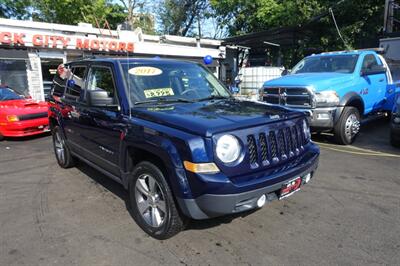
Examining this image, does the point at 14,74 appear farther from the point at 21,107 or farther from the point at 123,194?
the point at 123,194

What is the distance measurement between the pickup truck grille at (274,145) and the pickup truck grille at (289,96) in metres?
3.49

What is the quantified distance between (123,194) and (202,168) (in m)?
2.22

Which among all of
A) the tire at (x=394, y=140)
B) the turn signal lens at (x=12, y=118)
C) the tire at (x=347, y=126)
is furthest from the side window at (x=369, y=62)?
the turn signal lens at (x=12, y=118)

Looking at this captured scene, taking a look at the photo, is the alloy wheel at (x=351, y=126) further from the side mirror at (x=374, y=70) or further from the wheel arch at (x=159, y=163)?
the wheel arch at (x=159, y=163)

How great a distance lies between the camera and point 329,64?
8148 mm

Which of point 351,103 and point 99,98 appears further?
point 351,103

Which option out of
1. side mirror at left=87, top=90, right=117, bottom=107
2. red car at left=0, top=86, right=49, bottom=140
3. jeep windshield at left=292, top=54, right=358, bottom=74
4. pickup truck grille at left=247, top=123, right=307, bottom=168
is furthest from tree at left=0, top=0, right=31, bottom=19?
pickup truck grille at left=247, top=123, right=307, bottom=168

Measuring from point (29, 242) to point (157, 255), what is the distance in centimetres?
140

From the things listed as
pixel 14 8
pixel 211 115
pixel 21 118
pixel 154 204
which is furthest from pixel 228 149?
pixel 14 8

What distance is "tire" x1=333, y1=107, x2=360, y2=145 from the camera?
22.8 ft

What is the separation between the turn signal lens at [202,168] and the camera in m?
2.84

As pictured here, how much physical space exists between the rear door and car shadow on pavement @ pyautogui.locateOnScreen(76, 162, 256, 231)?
5258 mm

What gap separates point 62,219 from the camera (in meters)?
3.97

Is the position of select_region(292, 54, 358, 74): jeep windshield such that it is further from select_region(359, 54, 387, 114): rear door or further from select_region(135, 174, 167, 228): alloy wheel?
select_region(135, 174, 167, 228): alloy wheel
